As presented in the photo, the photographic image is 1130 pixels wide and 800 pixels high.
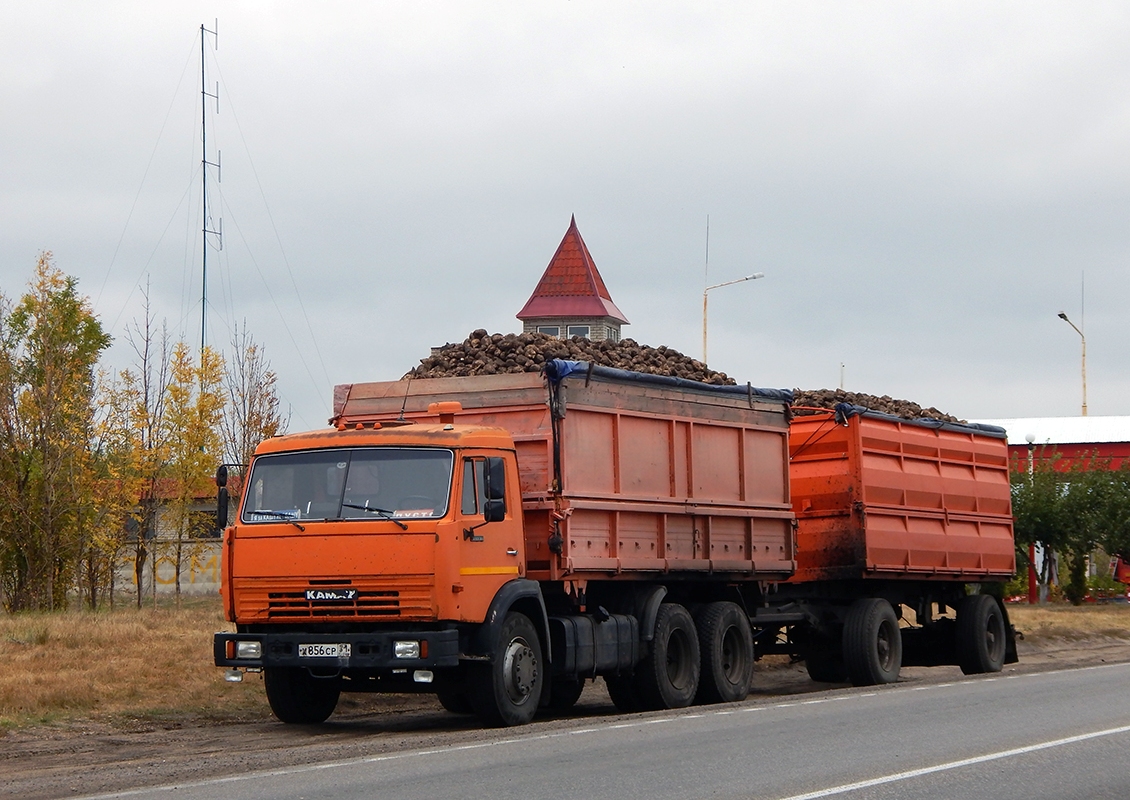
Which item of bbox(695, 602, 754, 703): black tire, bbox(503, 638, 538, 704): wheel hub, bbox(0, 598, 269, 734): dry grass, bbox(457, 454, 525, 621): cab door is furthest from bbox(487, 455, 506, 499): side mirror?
bbox(0, 598, 269, 734): dry grass

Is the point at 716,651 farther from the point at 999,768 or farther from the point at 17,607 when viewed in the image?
the point at 17,607

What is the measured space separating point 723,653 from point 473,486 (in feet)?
16.4

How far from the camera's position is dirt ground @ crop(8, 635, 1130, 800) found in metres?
10.3

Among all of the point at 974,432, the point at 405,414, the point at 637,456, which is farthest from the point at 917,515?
the point at 405,414

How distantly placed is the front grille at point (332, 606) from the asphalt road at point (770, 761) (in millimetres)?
1494

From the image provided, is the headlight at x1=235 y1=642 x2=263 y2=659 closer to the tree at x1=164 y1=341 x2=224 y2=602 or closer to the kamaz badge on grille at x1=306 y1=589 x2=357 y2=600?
the kamaz badge on grille at x1=306 y1=589 x2=357 y2=600

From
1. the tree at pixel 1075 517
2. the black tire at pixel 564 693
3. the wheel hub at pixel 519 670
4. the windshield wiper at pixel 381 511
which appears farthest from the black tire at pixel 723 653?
the tree at pixel 1075 517

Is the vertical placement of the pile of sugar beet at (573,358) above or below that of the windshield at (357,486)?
above

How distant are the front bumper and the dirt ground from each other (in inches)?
24.8

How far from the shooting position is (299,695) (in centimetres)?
1454

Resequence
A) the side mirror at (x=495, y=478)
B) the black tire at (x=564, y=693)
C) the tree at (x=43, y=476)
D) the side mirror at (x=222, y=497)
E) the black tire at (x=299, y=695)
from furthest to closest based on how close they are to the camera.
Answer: the tree at (x=43, y=476) → the black tire at (x=564, y=693) → the black tire at (x=299, y=695) → the side mirror at (x=222, y=497) → the side mirror at (x=495, y=478)

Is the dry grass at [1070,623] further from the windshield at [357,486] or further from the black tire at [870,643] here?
the windshield at [357,486]

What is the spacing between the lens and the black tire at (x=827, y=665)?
19.5 metres

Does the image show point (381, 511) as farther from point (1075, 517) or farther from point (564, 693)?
point (1075, 517)
